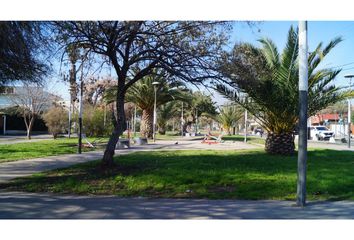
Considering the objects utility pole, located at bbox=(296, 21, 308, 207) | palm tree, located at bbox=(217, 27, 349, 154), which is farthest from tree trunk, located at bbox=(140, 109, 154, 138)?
utility pole, located at bbox=(296, 21, 308, 207)

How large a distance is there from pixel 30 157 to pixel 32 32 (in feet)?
27.5

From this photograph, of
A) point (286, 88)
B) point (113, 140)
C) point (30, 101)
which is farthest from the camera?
point (30, 101)

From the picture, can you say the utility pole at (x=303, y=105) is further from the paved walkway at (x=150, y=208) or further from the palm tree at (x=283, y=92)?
the palm tree at (x=283, y=92)

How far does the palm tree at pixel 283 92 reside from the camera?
15.6 m

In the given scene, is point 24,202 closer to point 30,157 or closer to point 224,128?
point 30,157

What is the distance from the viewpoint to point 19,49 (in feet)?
31.5

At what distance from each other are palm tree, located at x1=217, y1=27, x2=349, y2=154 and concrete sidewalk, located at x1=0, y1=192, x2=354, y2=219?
767 cm

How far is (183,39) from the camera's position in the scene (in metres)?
11.6

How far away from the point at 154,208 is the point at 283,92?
10253 millimetres

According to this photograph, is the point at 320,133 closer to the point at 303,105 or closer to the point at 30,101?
the point at 30,101

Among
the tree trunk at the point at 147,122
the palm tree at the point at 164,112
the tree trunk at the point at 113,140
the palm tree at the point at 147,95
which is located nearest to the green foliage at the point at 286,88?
the tree trunk at the point at 113,140

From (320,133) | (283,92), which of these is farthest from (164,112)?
(283,92)

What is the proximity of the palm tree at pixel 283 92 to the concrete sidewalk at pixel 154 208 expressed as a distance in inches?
302

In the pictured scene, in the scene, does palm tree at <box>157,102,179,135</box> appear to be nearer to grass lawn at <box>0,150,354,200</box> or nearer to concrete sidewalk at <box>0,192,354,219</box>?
grass lawn at <box>0,150,354,200</box>
